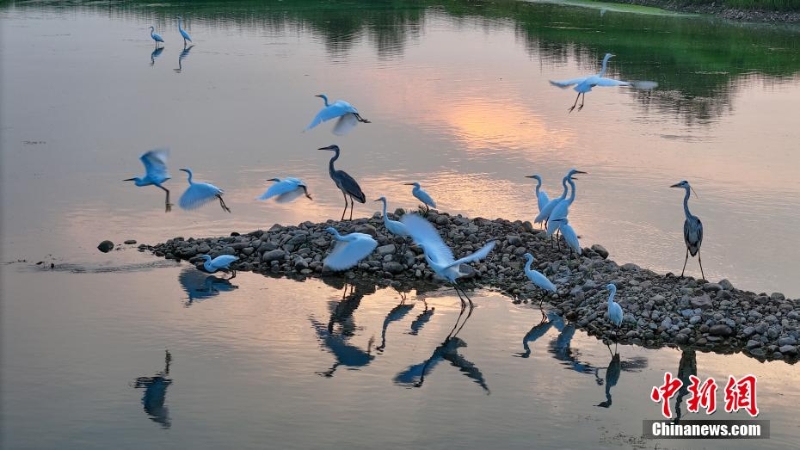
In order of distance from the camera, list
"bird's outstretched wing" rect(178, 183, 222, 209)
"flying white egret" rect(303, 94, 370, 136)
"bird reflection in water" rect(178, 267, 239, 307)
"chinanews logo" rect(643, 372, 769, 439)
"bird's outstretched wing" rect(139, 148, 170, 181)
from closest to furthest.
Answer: "chinanews logo" rect(643, 372, 769, 439) < "bird reflection in water" rect(178, 267, 239, 307) < "bird's outstretched wing" rect(178, 183, 222, 209) < "bird's outstretched wing" rect(139, 148, 170, 181) < "flying white egret" rect(303, 94, 370, 136)

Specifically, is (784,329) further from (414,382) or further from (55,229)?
(55,229)

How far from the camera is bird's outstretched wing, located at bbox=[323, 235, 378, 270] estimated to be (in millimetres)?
11227

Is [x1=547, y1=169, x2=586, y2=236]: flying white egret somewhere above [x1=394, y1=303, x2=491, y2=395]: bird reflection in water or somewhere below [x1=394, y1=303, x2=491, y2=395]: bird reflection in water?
above

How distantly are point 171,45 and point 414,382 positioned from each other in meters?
21.3

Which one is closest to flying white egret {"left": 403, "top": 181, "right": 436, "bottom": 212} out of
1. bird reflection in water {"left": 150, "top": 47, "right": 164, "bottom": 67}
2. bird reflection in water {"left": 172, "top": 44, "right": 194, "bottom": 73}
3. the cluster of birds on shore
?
the cluster of birds on shore

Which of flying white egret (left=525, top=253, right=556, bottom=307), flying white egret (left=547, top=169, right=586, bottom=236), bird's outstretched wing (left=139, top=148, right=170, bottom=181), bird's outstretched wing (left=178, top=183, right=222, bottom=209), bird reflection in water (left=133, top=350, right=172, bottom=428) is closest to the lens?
bird reflection in water (left=133, top=350, right=172, bottom=428)

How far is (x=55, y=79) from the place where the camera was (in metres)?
23.8

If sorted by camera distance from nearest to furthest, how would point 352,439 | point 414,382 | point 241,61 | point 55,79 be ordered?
point 352,439 → point 414,382 → point 55,79 → point 241,61

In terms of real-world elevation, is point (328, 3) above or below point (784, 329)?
above

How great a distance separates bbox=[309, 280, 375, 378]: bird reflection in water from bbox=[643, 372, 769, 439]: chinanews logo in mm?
2627

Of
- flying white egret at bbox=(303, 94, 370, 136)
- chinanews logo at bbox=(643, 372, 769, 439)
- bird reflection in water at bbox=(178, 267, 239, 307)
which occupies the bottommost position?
chinanews logo at bbox=(643, 372, 769, 439)

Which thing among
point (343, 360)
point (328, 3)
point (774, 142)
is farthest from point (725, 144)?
point (328, 3)

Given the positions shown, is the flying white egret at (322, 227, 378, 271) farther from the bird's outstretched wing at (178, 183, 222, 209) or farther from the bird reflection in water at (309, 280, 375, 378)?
the bird's outstretched wing at (178, 183, 222, 209)

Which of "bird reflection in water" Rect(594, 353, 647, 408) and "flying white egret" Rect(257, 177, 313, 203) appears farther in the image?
"flying white egret" Rect(257, 177, 313, 203)
